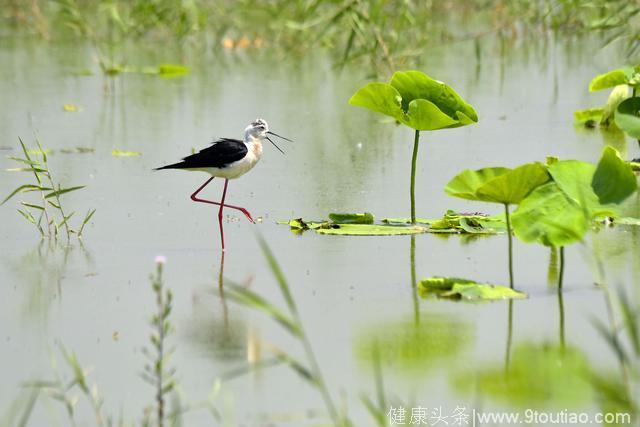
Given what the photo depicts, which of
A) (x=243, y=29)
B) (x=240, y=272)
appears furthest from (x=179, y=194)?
(x=243, y=29)

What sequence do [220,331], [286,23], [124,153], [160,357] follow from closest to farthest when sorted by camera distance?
[160,357] < [220,331] < [124,153] < [286,23]

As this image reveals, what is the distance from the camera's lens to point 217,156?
5.54 metres

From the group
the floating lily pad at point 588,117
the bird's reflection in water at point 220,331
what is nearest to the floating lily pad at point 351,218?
the bird's reflection in water at point 220,331

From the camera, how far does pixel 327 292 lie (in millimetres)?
4484

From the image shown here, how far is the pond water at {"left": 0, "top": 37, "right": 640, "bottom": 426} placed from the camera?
3.54 metres

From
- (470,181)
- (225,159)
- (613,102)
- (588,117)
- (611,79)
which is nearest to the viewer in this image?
(470,181)

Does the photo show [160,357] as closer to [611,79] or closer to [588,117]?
[611,79]

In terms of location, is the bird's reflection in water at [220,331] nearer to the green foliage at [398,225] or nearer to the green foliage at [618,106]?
the green foliage at [398,225]

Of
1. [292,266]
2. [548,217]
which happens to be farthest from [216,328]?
[548,217]

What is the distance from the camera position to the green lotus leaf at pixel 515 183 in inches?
169

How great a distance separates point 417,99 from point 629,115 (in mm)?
1200

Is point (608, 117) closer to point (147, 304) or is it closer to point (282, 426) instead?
point (147, 304)

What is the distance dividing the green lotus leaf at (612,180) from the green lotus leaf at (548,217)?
11cm

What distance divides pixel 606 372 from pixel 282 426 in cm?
94
